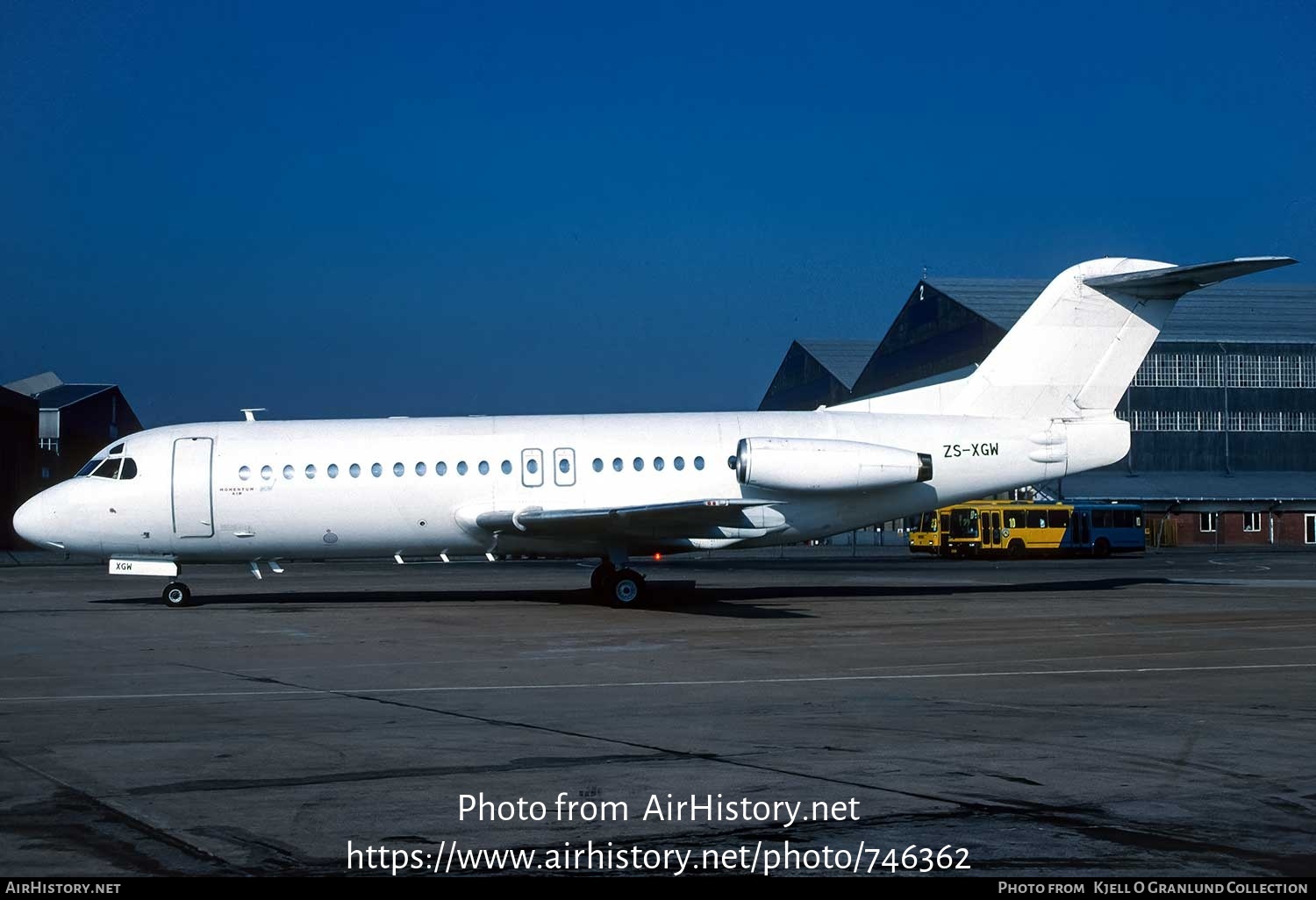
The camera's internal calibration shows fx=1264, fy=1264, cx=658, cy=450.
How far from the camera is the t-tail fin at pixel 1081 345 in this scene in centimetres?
2553

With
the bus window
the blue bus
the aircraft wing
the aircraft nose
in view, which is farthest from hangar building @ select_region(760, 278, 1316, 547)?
the aircraft nose

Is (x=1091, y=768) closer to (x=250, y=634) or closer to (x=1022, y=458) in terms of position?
(x=250, y=634)

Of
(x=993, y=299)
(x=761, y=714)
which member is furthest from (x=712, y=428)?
(x=993, y=299)

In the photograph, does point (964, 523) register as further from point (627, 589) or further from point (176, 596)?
point (176, 596)

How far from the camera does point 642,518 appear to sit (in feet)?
75.4

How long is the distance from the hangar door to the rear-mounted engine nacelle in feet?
34.5

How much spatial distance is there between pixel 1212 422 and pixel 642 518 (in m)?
59.5

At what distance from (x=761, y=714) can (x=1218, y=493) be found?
220 feet

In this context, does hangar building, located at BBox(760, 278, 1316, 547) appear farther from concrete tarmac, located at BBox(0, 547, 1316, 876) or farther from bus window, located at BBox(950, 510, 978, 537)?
concrete tarmac, located at BBox(0, 547, 1316, 876)

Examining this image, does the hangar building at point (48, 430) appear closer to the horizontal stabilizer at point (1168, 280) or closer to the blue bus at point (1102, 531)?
the blue bus at point (1102, 531)

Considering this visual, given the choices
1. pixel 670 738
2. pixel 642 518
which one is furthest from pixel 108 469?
pixel 670 738

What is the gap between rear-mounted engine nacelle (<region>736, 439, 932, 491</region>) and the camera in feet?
77.6

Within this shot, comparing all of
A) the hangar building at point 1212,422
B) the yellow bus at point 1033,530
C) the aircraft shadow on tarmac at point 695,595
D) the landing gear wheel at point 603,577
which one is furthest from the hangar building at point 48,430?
the hangar building at point 1212,422

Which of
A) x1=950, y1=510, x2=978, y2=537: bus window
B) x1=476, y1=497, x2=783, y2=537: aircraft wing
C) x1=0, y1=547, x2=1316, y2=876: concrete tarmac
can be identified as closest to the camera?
x1=0, y1=547, x2=1316, y2=876: concrete tarmac
